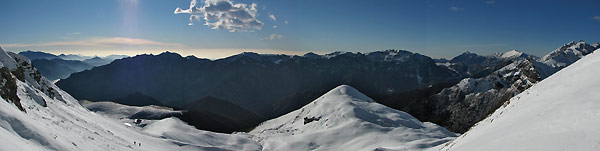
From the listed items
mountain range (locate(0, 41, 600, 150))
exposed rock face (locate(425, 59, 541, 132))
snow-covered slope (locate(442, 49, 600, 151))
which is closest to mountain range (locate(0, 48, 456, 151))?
mountain range (locate(0, 41, 600, 150))

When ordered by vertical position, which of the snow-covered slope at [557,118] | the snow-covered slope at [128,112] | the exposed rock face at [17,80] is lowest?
the snow-covered slope at [557,118]

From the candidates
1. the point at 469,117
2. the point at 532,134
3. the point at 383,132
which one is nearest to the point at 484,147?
the point at 532,134

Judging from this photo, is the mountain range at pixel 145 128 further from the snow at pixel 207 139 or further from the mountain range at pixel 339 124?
Result: the mountain range at pixel 339 124

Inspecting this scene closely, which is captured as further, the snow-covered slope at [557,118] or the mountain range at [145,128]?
the mountain range at [145,128]

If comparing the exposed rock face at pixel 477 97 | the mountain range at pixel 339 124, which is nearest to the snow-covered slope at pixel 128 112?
the mountain range at pixel 339 124

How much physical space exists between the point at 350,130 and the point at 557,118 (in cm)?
4871

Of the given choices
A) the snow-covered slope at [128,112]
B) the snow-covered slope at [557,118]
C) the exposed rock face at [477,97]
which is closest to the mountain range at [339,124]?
the snow-covered slope at [557,118]

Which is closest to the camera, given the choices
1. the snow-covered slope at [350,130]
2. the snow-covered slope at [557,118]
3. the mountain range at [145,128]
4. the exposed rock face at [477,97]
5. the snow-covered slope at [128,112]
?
the snow-covered slope at [557,118]

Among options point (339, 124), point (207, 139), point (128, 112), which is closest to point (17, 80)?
point (207, 139)

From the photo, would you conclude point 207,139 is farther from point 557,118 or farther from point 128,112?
point 128,112

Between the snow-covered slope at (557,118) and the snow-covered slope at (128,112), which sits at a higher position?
the snow-covered slope at (128,112)

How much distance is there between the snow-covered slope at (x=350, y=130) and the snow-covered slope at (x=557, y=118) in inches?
864

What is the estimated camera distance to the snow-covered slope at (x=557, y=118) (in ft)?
45.0

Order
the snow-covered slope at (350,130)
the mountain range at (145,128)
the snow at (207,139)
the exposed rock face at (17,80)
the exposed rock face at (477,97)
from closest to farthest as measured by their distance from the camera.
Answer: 1. the mountain range at (145,128)
2. the exposed rock face at (17,80)
3. the snow-covered slope at (350,130)
4. the snow at (207,139)
5. the exposed rock face at (477,97)
